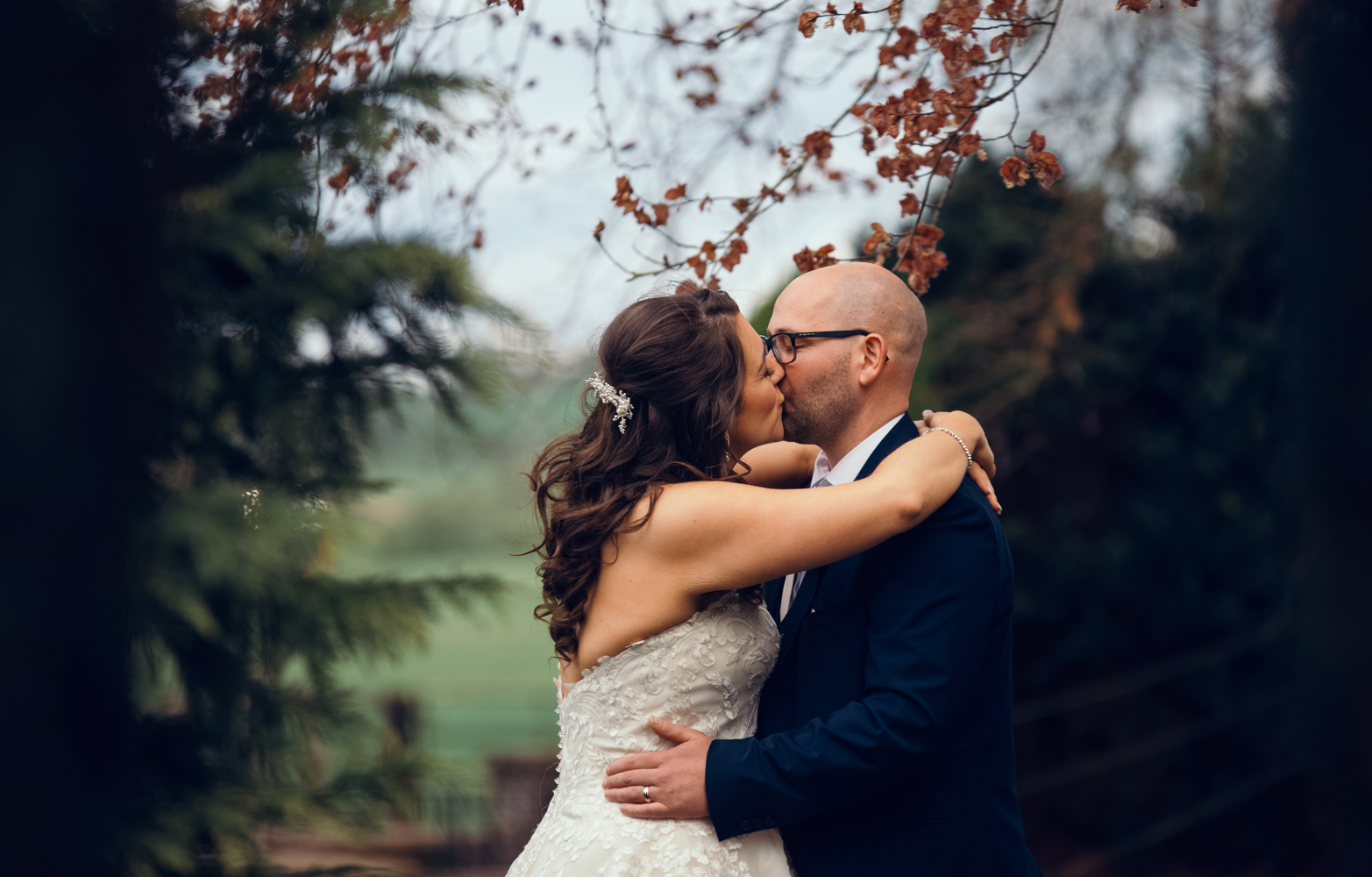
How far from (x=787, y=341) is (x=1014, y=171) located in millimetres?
790

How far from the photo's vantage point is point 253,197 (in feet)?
12.0

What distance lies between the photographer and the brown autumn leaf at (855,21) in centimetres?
252

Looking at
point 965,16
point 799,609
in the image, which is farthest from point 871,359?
point 965,16

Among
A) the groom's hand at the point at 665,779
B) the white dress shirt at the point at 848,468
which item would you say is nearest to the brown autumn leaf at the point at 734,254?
the white dress shirt at the point at 848,468

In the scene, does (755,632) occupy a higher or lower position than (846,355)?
lower

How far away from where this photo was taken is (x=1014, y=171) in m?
2.71

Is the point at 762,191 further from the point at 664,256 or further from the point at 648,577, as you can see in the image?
the point at 648,577

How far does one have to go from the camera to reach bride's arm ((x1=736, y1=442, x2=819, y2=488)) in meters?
3.13

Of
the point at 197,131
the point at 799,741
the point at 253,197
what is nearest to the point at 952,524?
the point at 799,741

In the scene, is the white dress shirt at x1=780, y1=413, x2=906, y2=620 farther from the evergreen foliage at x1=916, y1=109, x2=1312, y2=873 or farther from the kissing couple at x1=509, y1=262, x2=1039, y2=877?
the evergreen foliage at x1=916, y1=109, x2=1312, y2=873

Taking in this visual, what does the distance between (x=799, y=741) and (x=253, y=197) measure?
2891 mm

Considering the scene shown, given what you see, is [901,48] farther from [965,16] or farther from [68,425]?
[68,425]

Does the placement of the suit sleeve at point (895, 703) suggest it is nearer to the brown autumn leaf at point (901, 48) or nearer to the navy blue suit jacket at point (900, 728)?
the navy blue suit jacket at point (900, 728)

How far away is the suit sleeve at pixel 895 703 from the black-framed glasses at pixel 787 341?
623 mm
